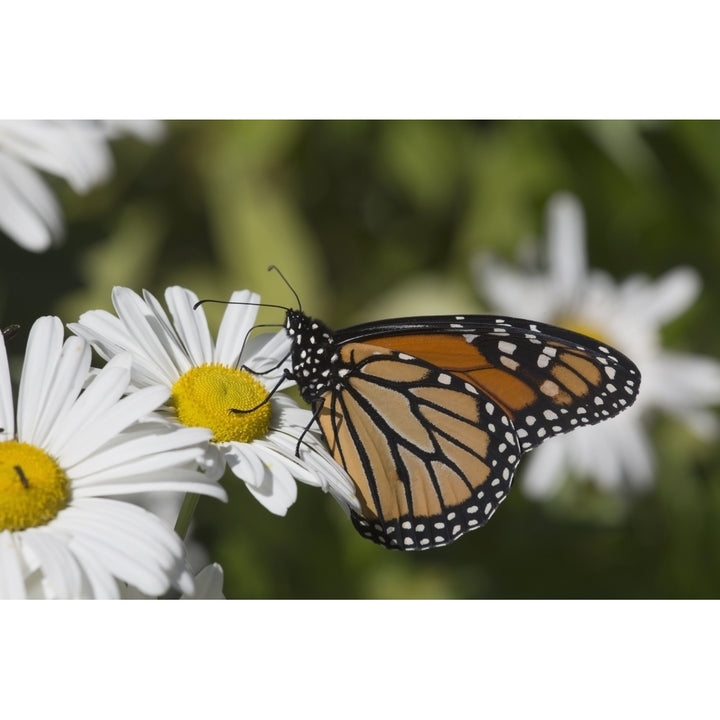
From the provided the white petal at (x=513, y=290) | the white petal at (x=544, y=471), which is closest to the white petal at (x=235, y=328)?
the white petal at (x=544, y=471)

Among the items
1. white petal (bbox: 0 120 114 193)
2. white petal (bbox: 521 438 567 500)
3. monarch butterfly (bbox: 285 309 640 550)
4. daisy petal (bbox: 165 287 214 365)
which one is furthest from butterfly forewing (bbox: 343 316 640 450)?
white petal (bbox: 521 438 567 500)

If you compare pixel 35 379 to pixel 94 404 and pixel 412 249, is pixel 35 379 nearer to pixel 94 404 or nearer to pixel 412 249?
pixel 94 404

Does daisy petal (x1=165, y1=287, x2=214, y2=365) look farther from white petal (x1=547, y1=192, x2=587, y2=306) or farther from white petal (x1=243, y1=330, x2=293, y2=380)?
white petal (x1=547, y1=192, x2=587, y2=306)

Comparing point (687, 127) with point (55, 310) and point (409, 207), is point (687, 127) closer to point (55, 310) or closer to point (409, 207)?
point (409, 207)

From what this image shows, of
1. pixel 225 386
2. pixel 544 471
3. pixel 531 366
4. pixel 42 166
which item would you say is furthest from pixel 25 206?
pixel 544 471

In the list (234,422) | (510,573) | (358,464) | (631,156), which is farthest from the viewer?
(631,156)

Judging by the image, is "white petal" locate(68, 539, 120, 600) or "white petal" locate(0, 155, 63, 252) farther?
"white petal" locate(0, 155, 63, 252)

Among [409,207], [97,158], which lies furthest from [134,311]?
[409,207]
